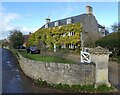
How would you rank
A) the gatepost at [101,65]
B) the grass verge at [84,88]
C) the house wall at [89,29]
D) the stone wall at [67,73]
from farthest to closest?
the house wall at [89,29], the stone wall at [67,73], the gatepost at [101,65], the grass verge at [84,88]

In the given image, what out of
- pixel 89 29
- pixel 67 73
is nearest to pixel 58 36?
pixel 89 29

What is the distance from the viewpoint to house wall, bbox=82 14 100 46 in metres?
39.3

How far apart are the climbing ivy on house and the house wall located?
4.18 feet

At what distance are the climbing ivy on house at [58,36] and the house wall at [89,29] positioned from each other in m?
1.27

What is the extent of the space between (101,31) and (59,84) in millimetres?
33346

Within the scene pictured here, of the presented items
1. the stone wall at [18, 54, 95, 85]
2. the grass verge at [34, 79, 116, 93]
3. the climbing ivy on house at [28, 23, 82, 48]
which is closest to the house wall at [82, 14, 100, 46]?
the climbing ivy on house at [28, 23, 82, 48]

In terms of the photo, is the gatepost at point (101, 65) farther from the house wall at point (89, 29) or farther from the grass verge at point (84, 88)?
the house wall at point (89, 29)

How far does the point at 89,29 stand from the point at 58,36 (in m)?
6.74

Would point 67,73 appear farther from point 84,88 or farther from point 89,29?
point 89,29

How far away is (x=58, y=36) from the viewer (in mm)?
43875

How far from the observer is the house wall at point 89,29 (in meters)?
39.3

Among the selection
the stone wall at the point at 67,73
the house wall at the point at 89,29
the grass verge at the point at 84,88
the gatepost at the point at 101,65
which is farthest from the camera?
the house wall at the point at 89,29

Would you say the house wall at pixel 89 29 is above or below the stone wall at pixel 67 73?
above

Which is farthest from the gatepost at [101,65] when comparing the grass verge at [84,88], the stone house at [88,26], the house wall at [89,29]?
the house wall at [89,29]
